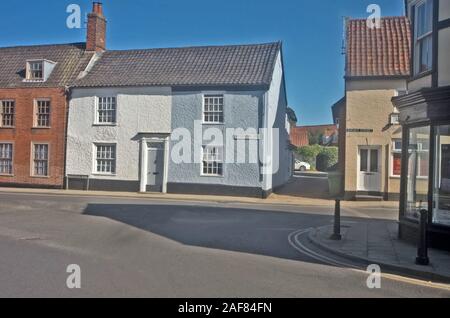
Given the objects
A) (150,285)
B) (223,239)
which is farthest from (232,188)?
(150,285)

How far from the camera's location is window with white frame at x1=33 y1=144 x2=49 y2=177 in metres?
24.6

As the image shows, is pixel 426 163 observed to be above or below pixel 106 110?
below

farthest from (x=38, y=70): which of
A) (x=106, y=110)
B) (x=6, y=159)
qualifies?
(x=6, y=159)

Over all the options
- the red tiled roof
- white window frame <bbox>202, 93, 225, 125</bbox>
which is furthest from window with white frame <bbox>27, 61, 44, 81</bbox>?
the red tiled roof

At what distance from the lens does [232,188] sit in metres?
21.9

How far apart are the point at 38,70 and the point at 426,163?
22.5 metres

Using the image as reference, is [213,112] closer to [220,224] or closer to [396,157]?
[396,157]

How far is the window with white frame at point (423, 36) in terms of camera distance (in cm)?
992

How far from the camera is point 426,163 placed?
383 inches

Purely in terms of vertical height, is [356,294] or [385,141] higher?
[385,141]

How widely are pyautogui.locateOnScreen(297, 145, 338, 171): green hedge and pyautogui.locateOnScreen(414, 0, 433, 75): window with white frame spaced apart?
133 feet

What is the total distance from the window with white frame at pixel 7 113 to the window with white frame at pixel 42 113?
5.19 ft
